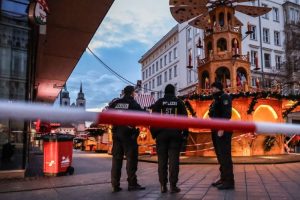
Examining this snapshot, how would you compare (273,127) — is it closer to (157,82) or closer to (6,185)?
(6,185)

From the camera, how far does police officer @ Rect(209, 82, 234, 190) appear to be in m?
6.36

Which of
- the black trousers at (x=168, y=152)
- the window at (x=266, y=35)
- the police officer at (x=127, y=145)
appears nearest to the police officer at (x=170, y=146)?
the black trousers at (x=168, y=152)

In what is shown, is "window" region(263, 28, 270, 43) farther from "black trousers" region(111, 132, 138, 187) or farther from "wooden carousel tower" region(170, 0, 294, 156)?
"black trousers" region(111, 132, 138, 187)

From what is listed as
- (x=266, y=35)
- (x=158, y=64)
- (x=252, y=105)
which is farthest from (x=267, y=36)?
(x=252, y=105)

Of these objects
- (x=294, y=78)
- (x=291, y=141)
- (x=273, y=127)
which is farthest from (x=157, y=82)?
(x=273, y=127)

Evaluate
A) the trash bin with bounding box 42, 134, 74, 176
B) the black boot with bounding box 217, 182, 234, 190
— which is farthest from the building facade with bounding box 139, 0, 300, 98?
the black boot with bounding box 217, 182, 234, 190

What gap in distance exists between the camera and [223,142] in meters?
6.52

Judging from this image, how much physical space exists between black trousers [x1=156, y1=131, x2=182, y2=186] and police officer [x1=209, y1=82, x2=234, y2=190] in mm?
839

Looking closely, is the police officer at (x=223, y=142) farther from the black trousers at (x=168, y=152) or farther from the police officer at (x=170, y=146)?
the black trousers at (x=168, y=152)

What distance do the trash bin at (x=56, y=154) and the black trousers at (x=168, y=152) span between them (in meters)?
3.75

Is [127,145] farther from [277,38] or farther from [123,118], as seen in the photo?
[277,38]

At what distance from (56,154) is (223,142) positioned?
4.64 metres

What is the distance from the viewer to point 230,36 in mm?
20156

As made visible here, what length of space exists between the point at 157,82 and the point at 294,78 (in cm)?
3010
